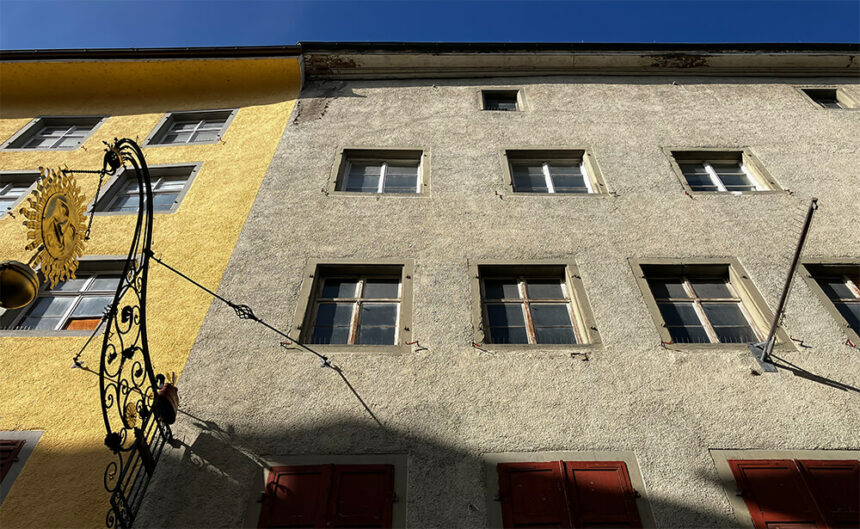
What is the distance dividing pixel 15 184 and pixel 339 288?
719 cm

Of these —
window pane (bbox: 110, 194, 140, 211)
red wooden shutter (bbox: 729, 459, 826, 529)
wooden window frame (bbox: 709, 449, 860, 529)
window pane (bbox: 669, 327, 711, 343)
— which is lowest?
red wooden shutter (bbox: 729, 459, 826, 529)

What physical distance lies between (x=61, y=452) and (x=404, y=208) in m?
4.98

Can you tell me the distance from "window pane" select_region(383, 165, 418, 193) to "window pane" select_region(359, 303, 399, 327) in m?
2.66

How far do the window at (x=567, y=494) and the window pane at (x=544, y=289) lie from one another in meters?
2.41

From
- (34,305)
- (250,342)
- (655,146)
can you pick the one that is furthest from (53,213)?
(655,146)

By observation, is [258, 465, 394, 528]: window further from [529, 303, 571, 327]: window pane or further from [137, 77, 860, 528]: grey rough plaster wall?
[529, 303, 571, 327]: window pane

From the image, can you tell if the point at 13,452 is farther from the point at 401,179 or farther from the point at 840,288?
the point at 840,288

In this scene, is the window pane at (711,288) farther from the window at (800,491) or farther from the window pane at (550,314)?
the window at (800,491)

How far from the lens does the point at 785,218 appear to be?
7488mm

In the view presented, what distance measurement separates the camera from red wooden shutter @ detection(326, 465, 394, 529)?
14.3 feet

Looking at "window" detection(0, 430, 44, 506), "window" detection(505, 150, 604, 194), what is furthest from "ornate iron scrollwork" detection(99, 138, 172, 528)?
"window" detection(505, 150, 604, 194)

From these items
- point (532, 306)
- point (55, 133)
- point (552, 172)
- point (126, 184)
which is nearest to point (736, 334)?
point (532, 306)

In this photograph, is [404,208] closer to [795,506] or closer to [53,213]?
[53,213]

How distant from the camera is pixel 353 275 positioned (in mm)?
6980
